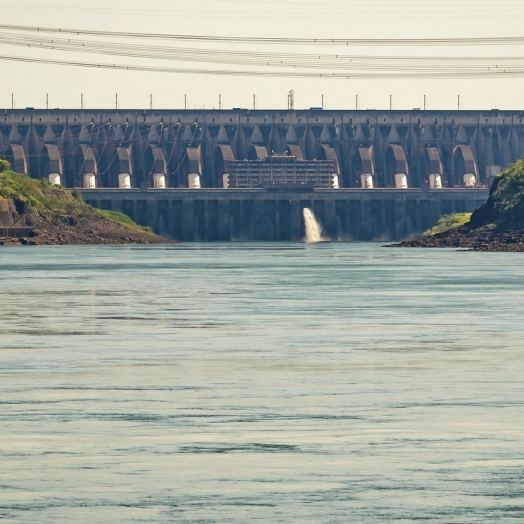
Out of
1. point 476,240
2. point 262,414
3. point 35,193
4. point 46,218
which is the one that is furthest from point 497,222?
point 262,414

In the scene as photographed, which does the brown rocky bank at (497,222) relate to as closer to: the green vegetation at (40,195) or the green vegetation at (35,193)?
the green vegetation at (40,195)

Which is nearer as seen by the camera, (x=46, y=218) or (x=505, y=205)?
(x=505, y=205)

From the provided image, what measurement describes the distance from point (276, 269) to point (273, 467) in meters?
77.4

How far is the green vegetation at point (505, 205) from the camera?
157 metres

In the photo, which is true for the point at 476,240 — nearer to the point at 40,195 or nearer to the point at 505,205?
the point at 505,205

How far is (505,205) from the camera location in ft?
527

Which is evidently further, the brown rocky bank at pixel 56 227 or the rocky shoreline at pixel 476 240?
the brown rocky bank at pixel 56 227

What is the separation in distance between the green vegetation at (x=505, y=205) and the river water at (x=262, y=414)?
4076 inches

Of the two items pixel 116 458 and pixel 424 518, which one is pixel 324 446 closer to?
pixel 116 458

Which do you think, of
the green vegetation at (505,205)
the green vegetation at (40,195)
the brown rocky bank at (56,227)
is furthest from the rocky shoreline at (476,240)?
the green vegetation at (40,195)

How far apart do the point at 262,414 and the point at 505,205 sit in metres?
138

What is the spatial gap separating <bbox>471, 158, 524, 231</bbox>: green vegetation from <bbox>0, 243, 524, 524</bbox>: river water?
103528mm

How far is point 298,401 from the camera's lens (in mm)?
27281

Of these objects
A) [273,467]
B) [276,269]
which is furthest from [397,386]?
[276,269]
